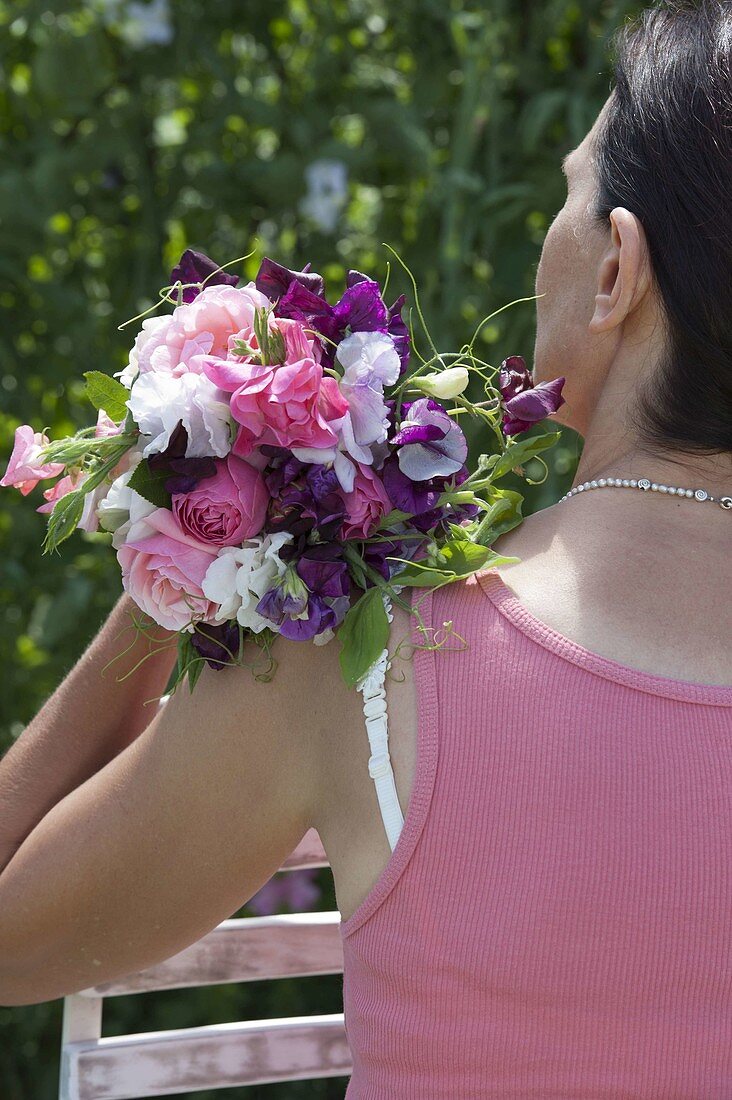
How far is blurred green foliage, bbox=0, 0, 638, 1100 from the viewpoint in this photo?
1.96m

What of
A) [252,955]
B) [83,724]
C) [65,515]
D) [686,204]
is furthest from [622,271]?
[252,955]

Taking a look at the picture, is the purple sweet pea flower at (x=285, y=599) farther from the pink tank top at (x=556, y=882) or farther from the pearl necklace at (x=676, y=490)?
the pearl necklace at (x=676, y=490)

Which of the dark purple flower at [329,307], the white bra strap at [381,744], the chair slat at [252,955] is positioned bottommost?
the chair slat at [252,955]

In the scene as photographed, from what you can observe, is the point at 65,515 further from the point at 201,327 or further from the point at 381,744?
the point at 381,744

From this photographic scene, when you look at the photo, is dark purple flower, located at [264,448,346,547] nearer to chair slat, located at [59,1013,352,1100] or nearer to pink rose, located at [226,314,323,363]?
pink rose, located at [226,314,323,363]

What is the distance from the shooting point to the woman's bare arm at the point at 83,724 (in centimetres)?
114

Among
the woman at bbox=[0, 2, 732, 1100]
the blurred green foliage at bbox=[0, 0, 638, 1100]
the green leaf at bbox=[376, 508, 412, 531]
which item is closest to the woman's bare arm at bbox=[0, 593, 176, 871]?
the woman at bbox=[0, 2, 732, 1100]

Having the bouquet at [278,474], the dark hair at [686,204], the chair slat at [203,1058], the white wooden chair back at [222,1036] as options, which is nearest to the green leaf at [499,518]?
the bouquet at [278,474]

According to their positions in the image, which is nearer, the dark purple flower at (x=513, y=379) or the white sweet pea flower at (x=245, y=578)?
the white sweet pea flower at (x=245, y=578)

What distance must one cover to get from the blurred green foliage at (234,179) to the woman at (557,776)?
934 mm

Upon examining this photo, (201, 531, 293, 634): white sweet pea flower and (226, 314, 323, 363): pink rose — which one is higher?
(226, 314, 323, 363): pink rose

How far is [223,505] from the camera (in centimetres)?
92

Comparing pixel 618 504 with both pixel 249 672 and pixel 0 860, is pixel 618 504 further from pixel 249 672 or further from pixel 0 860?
pixel 0 860

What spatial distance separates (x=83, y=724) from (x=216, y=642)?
0.88ft
